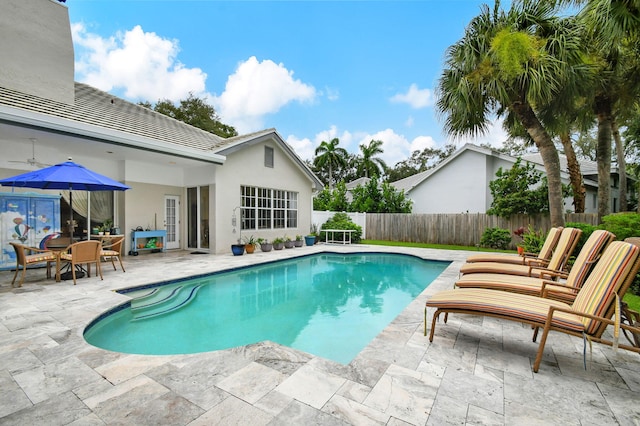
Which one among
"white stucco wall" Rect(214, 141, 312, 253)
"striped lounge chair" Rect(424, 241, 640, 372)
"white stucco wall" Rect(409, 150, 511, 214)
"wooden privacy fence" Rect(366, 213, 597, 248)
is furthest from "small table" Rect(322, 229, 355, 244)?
"striped lounge chair" Rect(424, 241, 640, 372)

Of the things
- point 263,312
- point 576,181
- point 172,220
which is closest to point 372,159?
point 576,181

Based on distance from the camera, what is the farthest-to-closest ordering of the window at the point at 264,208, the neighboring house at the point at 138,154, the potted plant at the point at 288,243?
1. the potted plant at the point at 288,243
2. the window at the point at 264,208
3. the neighboring house at the point at 138,154

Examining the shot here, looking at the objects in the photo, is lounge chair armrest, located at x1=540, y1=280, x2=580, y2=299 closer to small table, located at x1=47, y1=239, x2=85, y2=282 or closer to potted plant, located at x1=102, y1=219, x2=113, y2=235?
small table, located at x1=47, y1=239, x2=85, y2=282

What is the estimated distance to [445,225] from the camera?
16.1 m

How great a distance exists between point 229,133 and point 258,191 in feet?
Result: 65.8

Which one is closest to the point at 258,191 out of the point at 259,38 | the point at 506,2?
the point at 259,38

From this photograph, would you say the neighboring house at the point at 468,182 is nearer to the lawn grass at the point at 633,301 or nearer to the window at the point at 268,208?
the window at the point at 268,208

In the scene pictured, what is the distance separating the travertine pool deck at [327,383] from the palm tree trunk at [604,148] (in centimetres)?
1098

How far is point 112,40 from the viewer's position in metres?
13.5

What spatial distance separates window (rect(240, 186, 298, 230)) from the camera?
12813mm

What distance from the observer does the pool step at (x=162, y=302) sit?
17.9ft

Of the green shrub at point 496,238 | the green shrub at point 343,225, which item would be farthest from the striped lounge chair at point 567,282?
the green shrub at point 343,225

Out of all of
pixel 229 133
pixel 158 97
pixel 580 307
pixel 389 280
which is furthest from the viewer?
pixel 229 133

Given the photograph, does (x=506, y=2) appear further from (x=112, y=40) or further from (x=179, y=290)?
(x=112, y=40)
